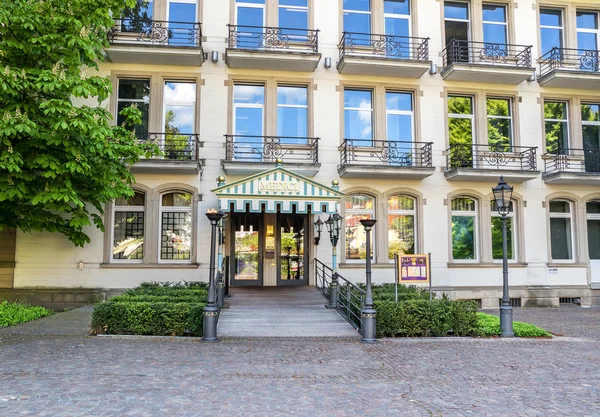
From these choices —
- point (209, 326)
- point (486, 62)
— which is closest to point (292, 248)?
point (209, 326)

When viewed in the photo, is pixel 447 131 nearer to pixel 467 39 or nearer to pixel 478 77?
→ pixel 478 77

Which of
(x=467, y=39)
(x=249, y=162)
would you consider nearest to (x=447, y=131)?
(x=467, y=39)

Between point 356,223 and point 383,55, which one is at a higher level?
point 383,55

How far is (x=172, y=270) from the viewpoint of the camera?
1373cm

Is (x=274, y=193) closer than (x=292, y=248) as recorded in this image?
Yes

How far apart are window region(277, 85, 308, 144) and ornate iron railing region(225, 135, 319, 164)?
7.5 inches

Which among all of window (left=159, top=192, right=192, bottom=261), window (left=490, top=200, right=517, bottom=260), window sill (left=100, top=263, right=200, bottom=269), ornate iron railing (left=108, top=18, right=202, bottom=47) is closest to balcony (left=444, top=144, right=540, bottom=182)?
window (left=490, top=200, right=517, bottom=260)

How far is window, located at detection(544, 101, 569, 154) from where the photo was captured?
15961 millimetres

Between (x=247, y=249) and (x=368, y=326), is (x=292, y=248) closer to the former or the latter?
(x=247, y=249)

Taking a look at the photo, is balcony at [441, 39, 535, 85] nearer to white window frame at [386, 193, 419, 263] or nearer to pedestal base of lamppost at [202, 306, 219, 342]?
white window frame at [386, 193, 419, 263]

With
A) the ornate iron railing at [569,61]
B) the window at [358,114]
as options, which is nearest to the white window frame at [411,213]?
the window at [358,114]

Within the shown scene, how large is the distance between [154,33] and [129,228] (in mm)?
6124

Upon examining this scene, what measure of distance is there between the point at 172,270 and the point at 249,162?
4.04 m

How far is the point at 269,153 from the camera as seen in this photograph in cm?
1413
